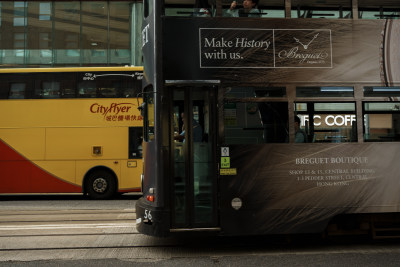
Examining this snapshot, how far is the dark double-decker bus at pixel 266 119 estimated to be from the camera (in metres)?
5.81

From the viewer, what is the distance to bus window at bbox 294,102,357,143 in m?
5.99

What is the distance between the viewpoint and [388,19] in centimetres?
624

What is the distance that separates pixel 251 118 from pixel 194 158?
0.93 metres

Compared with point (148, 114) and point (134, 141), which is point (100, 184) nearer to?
point (134, 141)

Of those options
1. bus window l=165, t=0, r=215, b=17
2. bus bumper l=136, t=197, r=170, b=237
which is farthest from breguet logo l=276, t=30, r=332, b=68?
bus bumper l=136, t=197, r=170, b=237

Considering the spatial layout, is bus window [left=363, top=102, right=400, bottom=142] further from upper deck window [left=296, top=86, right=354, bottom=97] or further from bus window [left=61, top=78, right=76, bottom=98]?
bus window [left=61, top=78, right=76, bottom=98]

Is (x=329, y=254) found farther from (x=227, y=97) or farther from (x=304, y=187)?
(x=227, y=97)

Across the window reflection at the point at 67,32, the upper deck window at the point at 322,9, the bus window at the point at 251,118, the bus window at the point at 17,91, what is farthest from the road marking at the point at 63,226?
the window reflection at the point at 67,32

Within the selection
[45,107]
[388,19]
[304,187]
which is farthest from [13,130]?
[388,19]

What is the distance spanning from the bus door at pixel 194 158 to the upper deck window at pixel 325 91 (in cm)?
122

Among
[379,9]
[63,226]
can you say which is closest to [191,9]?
[379,9]

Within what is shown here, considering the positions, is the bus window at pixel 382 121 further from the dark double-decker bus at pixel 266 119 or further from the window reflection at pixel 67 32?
the window reflection at pixel 67 32

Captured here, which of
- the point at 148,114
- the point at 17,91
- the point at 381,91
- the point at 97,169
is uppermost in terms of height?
the point at 17,91

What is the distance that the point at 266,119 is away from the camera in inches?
234
